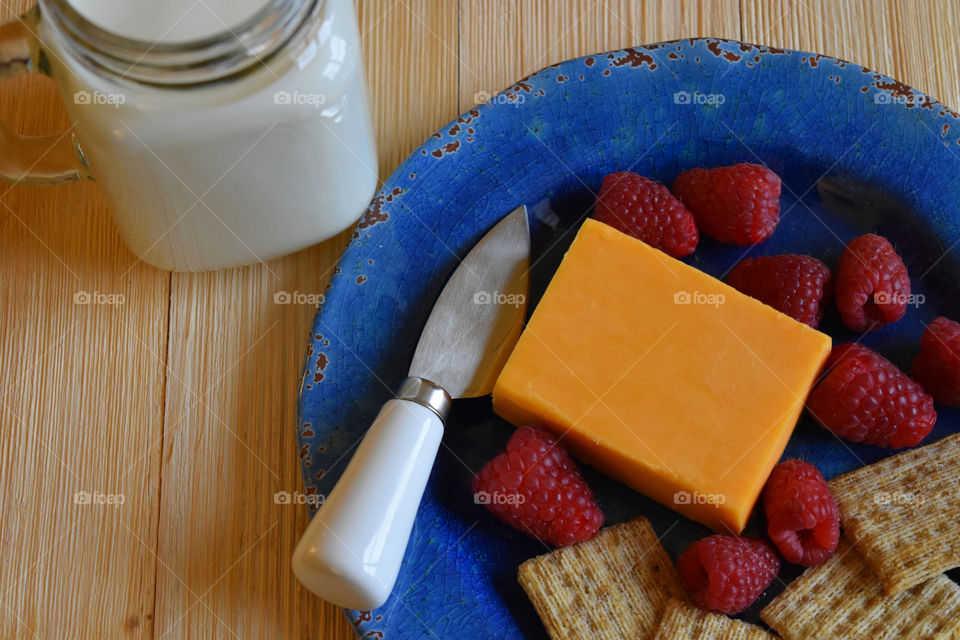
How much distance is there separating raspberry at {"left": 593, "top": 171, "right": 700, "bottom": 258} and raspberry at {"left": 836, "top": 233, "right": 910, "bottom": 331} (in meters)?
0.20

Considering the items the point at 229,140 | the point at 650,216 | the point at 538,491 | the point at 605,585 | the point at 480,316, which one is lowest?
the point at 605,585

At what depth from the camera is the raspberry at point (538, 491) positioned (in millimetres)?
1035

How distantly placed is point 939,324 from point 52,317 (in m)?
1.16

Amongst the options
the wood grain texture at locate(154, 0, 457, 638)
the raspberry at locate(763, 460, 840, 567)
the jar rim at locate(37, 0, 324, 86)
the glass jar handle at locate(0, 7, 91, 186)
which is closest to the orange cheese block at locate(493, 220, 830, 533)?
the raspberry at locate(763, 460, 840, 567)

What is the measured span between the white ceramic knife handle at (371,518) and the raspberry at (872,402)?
0.49m

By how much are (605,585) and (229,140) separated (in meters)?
0.65

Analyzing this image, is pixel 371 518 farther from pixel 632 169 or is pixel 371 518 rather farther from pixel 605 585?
pixel 632 169

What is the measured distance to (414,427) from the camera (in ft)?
3.35

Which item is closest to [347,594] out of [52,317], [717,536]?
[717,536]

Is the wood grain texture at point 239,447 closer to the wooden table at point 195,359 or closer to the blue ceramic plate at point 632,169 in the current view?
the wooden table at point 195,359

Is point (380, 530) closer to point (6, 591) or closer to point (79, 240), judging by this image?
point (6, 591)

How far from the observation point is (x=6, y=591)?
3.69 feet

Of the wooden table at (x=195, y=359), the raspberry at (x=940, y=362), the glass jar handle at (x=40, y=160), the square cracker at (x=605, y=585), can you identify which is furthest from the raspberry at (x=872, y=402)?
the glass jar handle at (x=40, y=160)

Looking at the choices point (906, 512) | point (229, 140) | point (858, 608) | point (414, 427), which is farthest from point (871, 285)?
point (229, 140)
